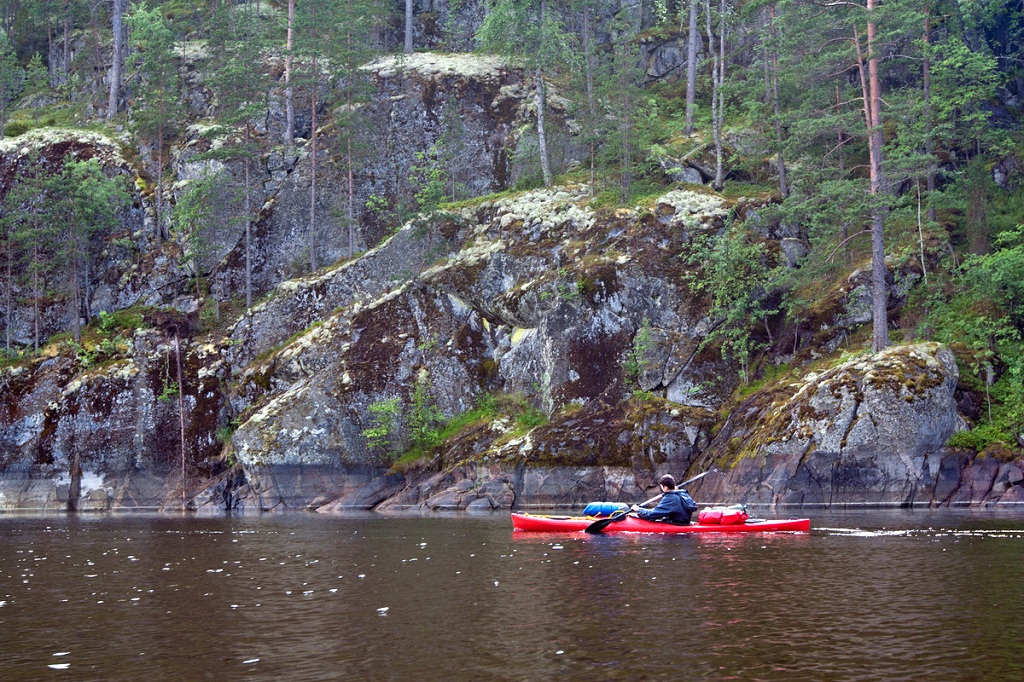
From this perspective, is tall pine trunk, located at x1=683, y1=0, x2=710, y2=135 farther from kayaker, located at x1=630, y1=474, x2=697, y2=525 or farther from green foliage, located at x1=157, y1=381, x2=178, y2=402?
kayaker, located at x1=630, y1=474, x2=697, y2=525

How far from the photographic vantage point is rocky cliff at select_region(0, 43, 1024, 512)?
31203 millimetres

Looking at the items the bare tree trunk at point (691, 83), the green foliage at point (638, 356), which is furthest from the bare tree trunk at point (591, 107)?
the green foliage at point (638, 356)

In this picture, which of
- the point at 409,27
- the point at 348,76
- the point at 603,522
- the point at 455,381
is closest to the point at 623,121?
the point at 455,381

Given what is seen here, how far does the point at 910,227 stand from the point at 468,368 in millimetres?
21032

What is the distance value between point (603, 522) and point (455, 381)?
21634 millimetres

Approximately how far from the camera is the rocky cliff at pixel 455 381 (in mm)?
31203

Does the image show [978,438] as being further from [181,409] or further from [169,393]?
[169,393]

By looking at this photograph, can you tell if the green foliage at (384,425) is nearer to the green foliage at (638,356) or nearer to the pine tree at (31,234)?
the green foliage at (638,356)

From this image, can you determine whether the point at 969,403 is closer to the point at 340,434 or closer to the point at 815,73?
the point at 815,73

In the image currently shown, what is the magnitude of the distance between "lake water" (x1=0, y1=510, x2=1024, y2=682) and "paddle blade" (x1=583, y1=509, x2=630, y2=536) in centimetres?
133

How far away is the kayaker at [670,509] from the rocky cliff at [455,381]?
32.5 ft

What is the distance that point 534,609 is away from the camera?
11117 millimetres

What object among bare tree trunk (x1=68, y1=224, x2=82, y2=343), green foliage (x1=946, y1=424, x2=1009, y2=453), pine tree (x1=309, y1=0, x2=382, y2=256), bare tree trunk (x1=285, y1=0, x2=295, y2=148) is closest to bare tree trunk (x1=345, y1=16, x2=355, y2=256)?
pine tree (x1=309, y1=0, x2=382, y2=256)

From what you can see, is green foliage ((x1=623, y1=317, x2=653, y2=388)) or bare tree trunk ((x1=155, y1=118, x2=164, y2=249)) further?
bare tree trunk ((x1=155, y1=118, x2=164, y2=249))
